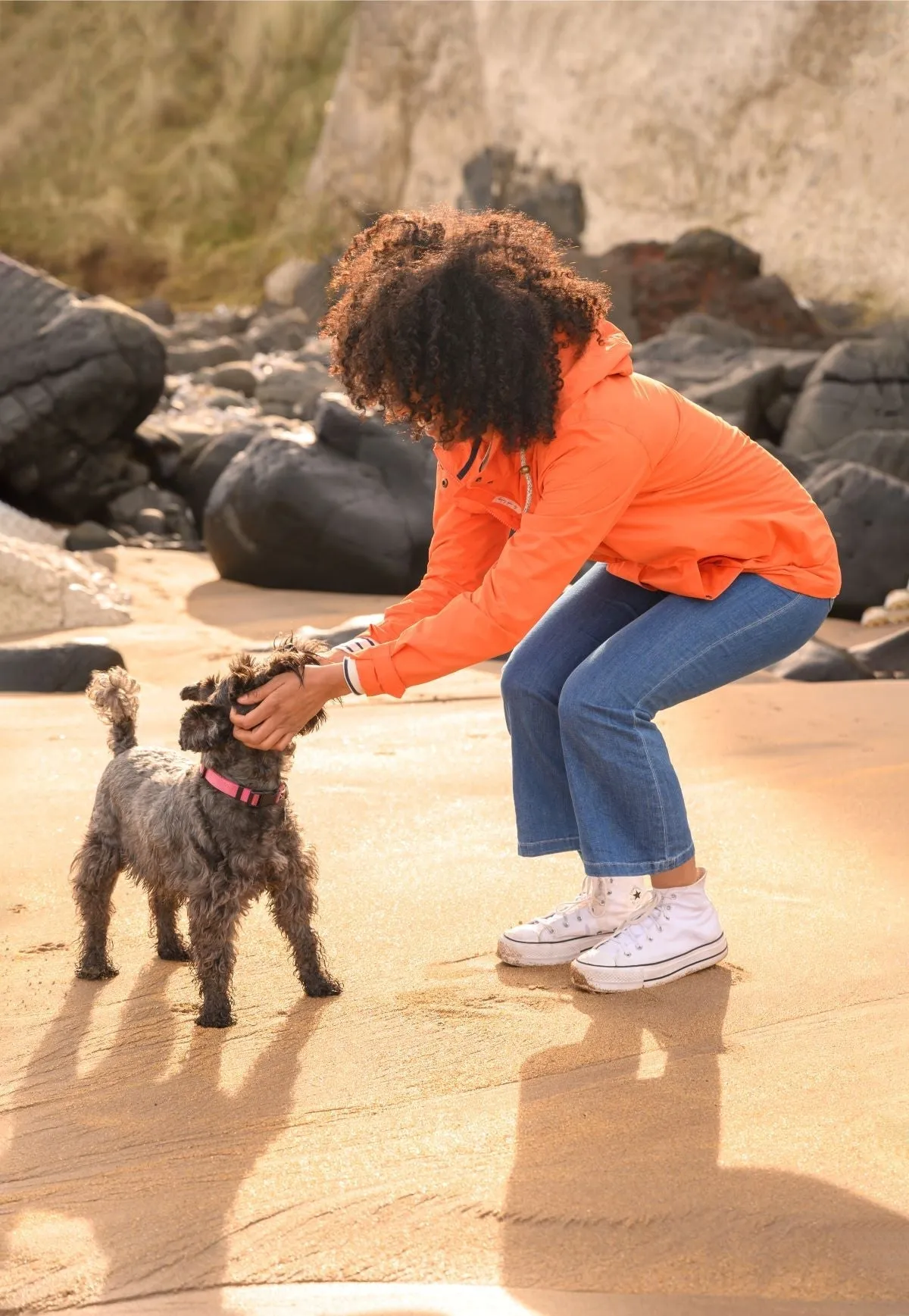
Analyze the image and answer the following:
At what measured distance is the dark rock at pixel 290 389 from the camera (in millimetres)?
20500

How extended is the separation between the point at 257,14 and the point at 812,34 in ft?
62.4

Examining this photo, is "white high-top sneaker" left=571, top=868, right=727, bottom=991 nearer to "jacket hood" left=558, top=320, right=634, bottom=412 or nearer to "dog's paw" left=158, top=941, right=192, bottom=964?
"dog's paw" left=158, top=941, right=192, bottom=964

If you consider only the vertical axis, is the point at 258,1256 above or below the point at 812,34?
below

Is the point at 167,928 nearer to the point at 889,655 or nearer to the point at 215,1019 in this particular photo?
the point at 215,1019

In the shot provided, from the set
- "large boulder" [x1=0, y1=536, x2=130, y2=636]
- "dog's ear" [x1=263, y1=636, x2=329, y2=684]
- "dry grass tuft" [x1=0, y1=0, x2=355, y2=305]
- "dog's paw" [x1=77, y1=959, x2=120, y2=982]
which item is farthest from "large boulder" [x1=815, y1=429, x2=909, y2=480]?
"dry grass tuft" [x1=0, y1=0, x2=355, y2=305]

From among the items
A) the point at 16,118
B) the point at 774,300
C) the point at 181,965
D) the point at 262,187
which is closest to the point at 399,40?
the point at 262,187

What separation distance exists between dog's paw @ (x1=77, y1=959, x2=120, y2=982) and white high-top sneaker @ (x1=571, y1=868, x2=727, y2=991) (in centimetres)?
136

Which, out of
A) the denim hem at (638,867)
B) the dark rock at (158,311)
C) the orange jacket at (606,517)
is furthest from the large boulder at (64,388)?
the dark rock at (158,311)

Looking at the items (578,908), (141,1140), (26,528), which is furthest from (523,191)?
(141,1140)

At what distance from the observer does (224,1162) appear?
2988 mm

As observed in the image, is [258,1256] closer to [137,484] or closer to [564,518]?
[564,518]

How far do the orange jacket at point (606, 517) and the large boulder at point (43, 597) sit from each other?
5.98m

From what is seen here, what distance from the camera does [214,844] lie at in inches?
147

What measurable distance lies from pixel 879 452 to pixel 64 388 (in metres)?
8.34
